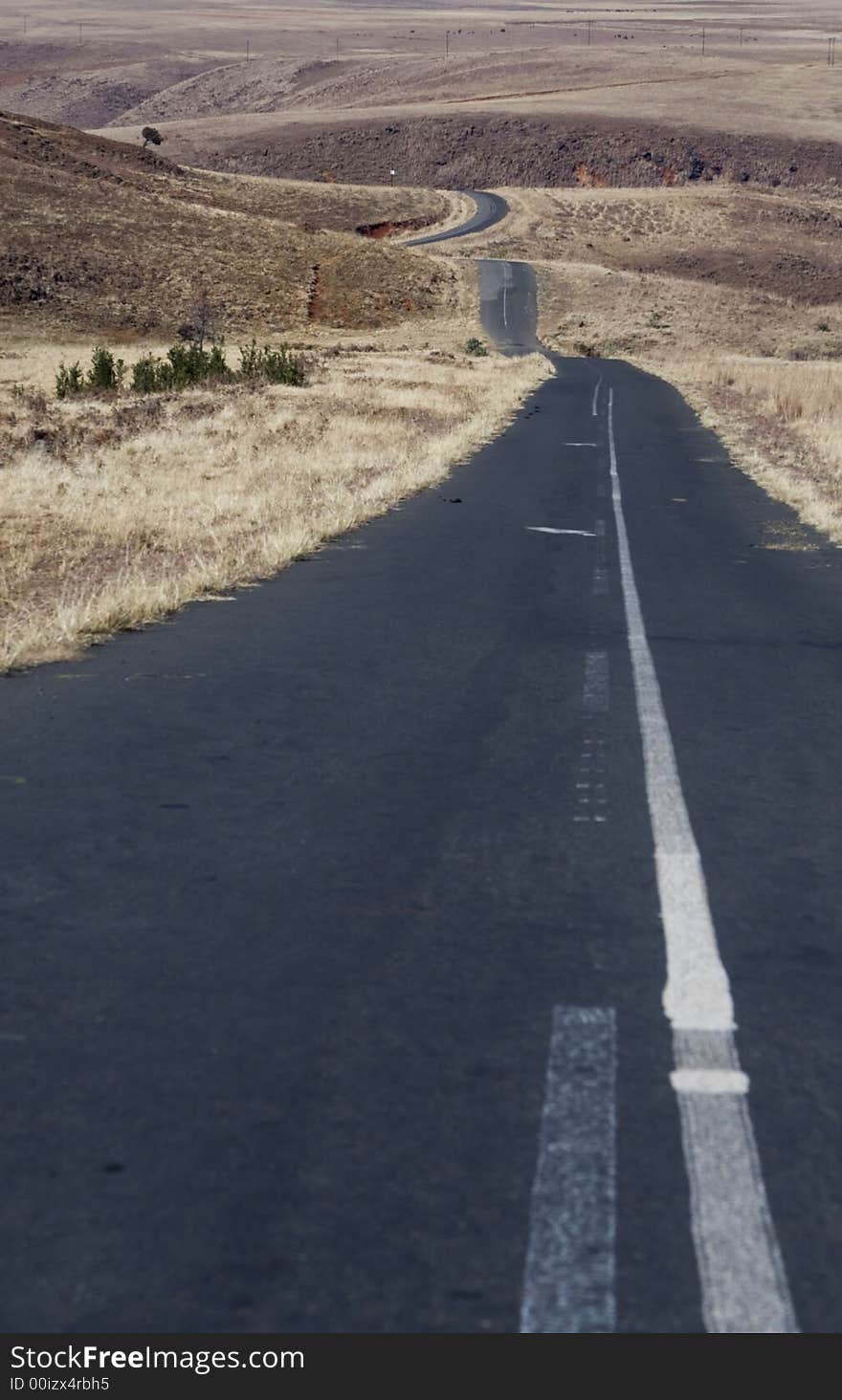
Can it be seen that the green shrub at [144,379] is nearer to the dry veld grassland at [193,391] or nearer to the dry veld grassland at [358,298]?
the dry veld grassland at [193,391]

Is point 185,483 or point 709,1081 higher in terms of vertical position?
point 709,1081

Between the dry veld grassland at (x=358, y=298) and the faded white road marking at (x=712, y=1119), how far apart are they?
5763 millimetres

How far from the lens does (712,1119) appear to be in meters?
3.99

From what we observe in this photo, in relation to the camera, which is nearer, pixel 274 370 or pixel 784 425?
pixel 784 425

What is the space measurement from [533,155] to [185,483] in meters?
151

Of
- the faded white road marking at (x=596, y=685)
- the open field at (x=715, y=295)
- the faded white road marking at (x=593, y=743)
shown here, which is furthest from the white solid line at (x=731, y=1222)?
the open field at (x=715, y=295)

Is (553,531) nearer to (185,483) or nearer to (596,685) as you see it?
(185,483)

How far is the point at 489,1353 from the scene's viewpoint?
9.85 ft

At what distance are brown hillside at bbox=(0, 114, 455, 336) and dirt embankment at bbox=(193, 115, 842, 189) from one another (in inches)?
2367

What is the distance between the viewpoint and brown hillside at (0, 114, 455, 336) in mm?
74125

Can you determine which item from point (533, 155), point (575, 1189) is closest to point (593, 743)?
point (575, 1189)

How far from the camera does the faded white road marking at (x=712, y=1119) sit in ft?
10.5

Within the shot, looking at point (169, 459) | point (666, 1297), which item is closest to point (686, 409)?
point (169, 459)

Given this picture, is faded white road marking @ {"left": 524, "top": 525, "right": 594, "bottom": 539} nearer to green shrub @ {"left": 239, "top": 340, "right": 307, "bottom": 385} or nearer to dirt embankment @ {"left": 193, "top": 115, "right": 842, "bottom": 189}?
green shrub @ {"left": 239, "top": 340, "right": 307, "bottom": 385}
